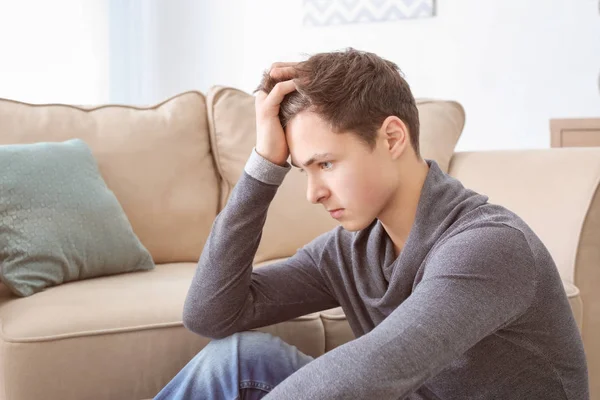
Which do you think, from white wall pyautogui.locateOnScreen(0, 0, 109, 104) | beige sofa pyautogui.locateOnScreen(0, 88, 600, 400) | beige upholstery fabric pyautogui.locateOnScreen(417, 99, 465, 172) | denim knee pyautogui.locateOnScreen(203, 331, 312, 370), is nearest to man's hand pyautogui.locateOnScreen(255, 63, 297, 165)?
denim knee pyautogui.locateOnScreen(203, 331, 312, 370)

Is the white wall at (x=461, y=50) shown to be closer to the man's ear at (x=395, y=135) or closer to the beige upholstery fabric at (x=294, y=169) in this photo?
the beige upholstery fabric at (x=294, y=169)

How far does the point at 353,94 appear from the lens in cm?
118

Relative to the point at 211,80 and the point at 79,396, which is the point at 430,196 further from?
the point at 211,80

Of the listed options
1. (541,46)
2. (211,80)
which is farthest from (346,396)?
(211,80)

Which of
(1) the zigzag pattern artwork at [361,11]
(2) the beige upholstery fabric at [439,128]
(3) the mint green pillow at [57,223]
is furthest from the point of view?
(1) the zigzag pattern artwork at [361,11]

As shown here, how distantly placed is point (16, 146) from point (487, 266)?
140 cm

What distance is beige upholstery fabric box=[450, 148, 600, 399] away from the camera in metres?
1.87

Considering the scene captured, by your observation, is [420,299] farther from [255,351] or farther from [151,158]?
[151,158]

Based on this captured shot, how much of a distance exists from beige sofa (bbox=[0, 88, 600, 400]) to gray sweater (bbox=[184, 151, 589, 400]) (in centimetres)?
24

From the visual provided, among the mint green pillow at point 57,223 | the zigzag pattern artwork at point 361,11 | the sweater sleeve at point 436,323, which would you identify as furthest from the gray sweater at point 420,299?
the zigzag pattern artwork at point 361,11

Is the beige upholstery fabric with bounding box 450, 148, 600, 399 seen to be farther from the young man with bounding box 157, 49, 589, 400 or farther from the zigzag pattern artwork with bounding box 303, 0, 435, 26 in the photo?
the zigzag pattern artwork with bounding box 303, 0, 435, 26

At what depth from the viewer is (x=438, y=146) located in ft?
7.69

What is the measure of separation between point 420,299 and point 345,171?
0.28m

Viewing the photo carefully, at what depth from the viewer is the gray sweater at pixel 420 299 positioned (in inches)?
35.1
